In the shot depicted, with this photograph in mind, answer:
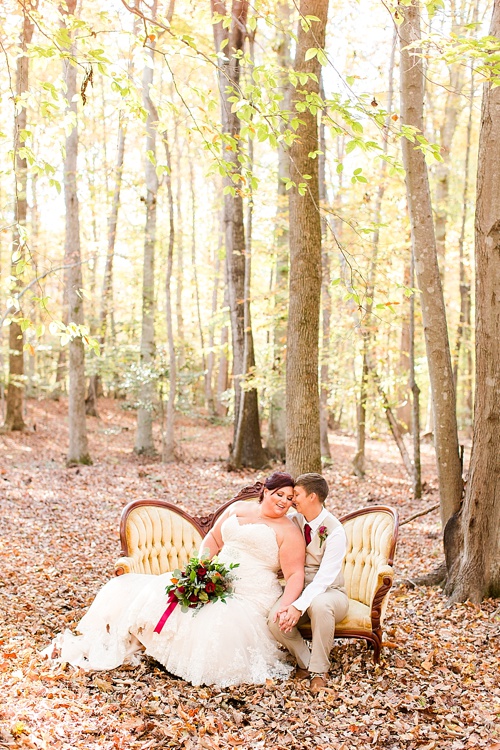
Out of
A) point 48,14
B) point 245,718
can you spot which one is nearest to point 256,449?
point 48,14

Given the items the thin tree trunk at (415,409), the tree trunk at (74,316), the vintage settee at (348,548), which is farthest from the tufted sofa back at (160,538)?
the tree trunk at (74,316)

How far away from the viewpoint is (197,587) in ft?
14.7

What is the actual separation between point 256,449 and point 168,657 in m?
8.35

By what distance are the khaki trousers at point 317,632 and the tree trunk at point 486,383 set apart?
1.53 metres

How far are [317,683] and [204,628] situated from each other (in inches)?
31.8

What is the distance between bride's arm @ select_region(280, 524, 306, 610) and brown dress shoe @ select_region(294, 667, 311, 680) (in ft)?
1.66

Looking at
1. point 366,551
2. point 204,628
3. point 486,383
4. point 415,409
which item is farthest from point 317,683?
point 415,409

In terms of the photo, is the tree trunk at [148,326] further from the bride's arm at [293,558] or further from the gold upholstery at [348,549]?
the bride's arm at [293,558]

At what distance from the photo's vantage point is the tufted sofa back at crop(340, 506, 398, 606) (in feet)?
15.9

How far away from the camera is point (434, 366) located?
617 centimetres

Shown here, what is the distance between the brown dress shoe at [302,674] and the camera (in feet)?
14.4

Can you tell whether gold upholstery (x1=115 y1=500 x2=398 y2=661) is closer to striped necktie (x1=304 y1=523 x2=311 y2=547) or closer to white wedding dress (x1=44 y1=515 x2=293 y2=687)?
white wedding dress (x1=44 y1=515 x2=293 y2=687)

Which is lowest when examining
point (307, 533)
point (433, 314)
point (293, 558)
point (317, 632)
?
point (317, 632)

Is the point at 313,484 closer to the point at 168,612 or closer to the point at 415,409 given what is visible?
the point at 168,612
